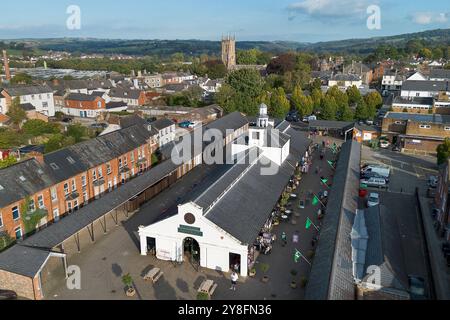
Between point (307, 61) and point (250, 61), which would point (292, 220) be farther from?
point (250, 61)

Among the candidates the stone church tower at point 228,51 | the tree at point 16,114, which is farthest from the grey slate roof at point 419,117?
the stone church tower at point 228,51

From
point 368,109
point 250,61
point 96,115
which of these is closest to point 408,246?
point 368,109

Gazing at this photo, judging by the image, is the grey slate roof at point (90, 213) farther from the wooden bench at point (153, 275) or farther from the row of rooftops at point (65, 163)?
the wooden bench at point (153, 275)

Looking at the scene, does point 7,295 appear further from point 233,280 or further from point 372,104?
point 372,104

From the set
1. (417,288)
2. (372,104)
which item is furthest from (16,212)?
(372,104)
